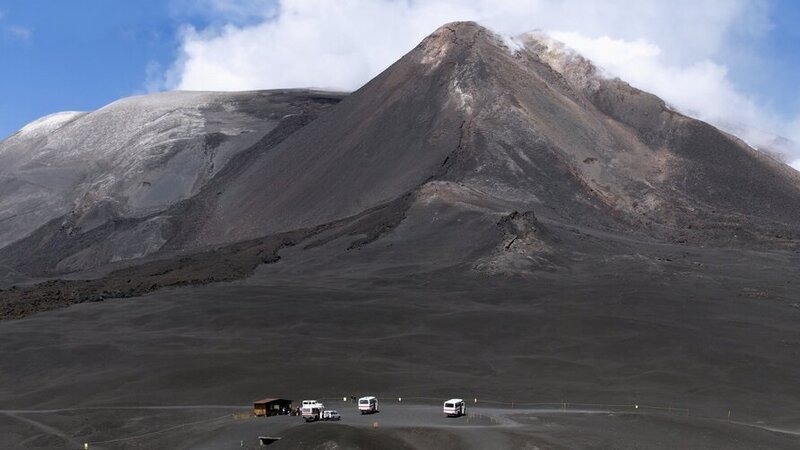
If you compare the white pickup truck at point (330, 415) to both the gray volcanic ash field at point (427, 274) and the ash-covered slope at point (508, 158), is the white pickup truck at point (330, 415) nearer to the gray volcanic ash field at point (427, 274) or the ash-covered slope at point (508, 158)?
the gray volcanic ash field at point (427, 274)

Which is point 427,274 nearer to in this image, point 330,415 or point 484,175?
point 484,175

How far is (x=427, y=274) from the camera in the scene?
275 ft

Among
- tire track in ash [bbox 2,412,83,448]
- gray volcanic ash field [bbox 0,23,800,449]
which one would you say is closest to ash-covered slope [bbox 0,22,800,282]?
gray volcanic ash field [bbox 0,23,800,449]

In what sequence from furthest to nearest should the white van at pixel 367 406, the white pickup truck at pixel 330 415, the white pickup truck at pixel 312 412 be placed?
the white van at pixel 367 406, the white pickup truck at pixel 330 415, the white pickup truck at pixel 312 412

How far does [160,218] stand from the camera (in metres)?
136

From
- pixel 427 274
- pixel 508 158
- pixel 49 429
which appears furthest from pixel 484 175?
pixel 49 429

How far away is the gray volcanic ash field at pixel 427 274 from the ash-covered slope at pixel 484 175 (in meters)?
0.39

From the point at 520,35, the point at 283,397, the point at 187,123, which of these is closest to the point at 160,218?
the point at 187,123

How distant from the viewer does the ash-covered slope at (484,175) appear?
322 feet

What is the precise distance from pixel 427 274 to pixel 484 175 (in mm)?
25382

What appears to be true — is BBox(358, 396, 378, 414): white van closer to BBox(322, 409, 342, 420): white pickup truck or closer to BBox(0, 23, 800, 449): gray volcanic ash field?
BBox(322, 409, 342, 420): white pickup truck

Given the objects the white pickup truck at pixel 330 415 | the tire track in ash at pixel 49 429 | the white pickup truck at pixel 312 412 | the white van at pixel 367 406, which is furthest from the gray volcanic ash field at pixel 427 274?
the white van at pixel 367 406

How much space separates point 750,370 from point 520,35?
103553 mm

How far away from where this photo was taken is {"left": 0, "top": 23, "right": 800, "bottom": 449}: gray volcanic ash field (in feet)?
166
